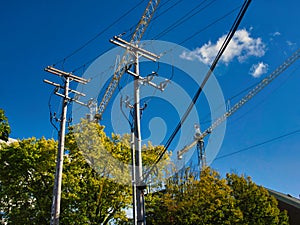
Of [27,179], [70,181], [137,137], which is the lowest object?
[137,137]

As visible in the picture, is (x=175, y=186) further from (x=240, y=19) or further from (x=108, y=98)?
(x=240, y=19)

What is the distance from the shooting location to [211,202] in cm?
2270

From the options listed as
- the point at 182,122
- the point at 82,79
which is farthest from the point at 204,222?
the point at 182,122

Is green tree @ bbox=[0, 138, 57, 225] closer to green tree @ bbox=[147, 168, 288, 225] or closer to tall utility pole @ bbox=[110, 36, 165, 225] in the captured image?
green tree @ bbox=[147, 168, 288, 225]

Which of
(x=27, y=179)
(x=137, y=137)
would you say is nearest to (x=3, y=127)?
(x=137, y=137)

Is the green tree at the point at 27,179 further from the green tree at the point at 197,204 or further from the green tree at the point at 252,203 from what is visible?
the green tree at the point at 252,203

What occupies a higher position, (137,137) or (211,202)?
(211,202)

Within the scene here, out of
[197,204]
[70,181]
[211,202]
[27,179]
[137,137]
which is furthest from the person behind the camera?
[211,202]

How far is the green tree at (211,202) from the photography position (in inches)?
882

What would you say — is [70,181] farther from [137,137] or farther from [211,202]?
[211,202]

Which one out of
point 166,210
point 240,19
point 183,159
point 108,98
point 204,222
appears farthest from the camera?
point 108,98

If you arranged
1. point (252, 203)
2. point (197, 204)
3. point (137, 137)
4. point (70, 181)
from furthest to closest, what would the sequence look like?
point (252, 203)
point (197, 204)
point (70, 181)
point (137, 137)

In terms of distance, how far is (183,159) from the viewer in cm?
2680

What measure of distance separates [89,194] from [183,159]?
976 cm
